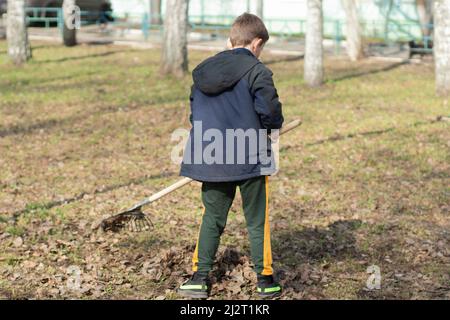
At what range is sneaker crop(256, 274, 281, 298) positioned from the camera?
5.52m

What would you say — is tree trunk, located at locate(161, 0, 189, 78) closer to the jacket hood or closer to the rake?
the rake

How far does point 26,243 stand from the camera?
686 cm

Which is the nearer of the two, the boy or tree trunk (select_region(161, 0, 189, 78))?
the boy

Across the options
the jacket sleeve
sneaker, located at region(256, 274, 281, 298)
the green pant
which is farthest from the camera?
sneaker, located at region(256, 274, 281, 298)

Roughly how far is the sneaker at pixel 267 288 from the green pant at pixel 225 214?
42mm

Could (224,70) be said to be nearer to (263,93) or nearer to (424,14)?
(263,93)

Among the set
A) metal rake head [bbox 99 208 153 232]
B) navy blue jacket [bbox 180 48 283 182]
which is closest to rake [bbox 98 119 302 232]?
metal rake head [bbox 99 208 153 232]

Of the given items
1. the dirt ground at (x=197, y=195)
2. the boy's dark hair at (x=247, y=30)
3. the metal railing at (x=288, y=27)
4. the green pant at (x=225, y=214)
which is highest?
the boy's dark hair at (x=247, y=30)

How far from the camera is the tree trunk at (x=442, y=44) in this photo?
1448cm

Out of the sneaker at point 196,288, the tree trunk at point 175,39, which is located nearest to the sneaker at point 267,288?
the sneaker at point 196,288

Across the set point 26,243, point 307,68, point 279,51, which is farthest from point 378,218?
point 279,51

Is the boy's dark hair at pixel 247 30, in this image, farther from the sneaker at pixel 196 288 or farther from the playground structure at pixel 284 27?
the playground structure at pixel 284 27

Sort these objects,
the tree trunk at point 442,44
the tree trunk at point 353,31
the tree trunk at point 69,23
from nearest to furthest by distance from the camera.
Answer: the tree trunk at point 442,44 → the tree trunk at point 353,31 → the tree trunk at point 69,23

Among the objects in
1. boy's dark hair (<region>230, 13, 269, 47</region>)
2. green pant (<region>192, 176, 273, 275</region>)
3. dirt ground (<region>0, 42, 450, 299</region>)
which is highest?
boy's dark hair (<region>230, 13, 269, 47</region>)
